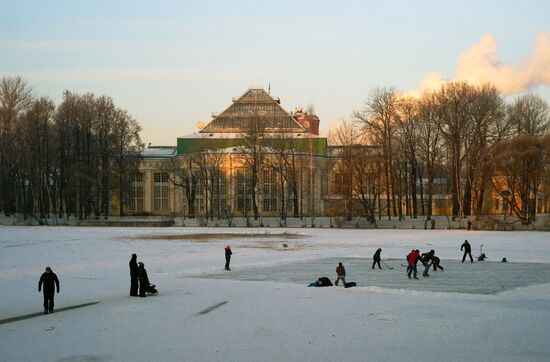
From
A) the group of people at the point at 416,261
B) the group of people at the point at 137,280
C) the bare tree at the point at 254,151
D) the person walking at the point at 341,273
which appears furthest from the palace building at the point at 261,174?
the group of people at the point at 137,280

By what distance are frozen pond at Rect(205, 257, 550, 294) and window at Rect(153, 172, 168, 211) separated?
69836mm

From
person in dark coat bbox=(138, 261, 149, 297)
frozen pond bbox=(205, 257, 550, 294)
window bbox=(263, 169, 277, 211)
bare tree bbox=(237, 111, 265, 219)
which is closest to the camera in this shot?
person in dark coat bbox=(138, 261, 149, 297)

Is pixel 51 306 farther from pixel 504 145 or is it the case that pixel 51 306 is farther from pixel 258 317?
pixel 504 145

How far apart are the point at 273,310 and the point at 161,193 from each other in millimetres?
84109

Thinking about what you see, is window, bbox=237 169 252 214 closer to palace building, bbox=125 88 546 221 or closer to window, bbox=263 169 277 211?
palace building, bbox=125 88 546 221

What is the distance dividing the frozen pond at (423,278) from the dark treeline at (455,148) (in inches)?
1186

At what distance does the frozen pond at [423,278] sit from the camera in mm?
26109

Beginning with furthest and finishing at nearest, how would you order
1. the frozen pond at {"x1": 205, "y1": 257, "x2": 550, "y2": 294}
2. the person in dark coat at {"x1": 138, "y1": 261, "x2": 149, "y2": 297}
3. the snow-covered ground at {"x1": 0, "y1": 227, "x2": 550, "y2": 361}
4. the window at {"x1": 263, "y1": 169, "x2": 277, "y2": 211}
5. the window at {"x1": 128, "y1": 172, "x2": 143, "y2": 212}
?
1. the window at {"x1": 128, "y1": 172, "x2": 143, "y2": 212}
2. the window at {"x1": 263, "y1": 169, "x2": 277, "y2": 211}
3. the frozen pond at {"x1": 205, "y1": 257, "x2": 550, "y2": 294}
4. the person in dark coat at {"x1": 138, "y1": 261, "x2": 149, "y2": 297}
5. the snow-covered ground at {"x1": 0, "y1": 227, "x2": 550, "y2": 361}

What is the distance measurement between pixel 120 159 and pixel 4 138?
548 inches

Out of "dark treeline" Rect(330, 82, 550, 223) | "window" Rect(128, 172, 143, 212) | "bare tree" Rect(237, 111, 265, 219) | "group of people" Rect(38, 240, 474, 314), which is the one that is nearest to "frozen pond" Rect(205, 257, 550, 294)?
"group of people" Rect(38, 240, 474, 314)

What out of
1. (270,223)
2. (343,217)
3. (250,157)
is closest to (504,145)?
(343,217)

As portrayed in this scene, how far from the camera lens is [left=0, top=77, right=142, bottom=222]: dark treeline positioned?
78562 mm

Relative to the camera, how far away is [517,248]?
42094mm

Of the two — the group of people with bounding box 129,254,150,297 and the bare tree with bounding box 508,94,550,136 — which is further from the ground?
the bare tree with bounding box 508,94,550,136
